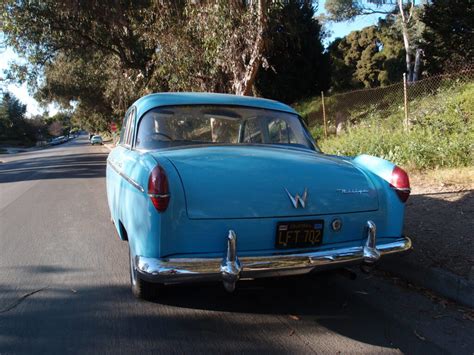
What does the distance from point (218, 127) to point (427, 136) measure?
19.0 feet

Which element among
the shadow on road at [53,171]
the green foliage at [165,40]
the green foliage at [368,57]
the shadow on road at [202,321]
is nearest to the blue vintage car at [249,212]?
the shadow on road at [202,321]

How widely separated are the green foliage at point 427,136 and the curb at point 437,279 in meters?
4.08

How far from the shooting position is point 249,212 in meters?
3.13

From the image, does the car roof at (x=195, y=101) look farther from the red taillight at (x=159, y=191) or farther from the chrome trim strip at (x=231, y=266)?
the chrome trim strip at (x=231, y=266)

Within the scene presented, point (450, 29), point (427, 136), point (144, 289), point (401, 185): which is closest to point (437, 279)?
point (401, 185)

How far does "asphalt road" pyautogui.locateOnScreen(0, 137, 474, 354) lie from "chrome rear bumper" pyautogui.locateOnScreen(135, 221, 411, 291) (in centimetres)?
50

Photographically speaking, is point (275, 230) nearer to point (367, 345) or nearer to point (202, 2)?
point (367, 345)

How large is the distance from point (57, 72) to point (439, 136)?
96.8 feet

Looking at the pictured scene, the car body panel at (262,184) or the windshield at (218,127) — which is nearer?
the car body panel at (262,184)

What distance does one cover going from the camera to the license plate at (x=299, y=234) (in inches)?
127

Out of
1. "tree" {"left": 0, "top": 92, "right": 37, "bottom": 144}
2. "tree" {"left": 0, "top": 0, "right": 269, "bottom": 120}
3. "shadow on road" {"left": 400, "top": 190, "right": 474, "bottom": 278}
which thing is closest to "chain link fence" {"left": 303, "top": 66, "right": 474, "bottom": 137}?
"tree" {"left": 0, "top": 0, "right": 269, "bottom": 120}

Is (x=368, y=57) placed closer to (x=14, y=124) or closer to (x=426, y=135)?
(x=426, y=135)

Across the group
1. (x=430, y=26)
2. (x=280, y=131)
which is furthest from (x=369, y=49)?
(x=280, y=131)

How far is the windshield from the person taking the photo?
165 inches
